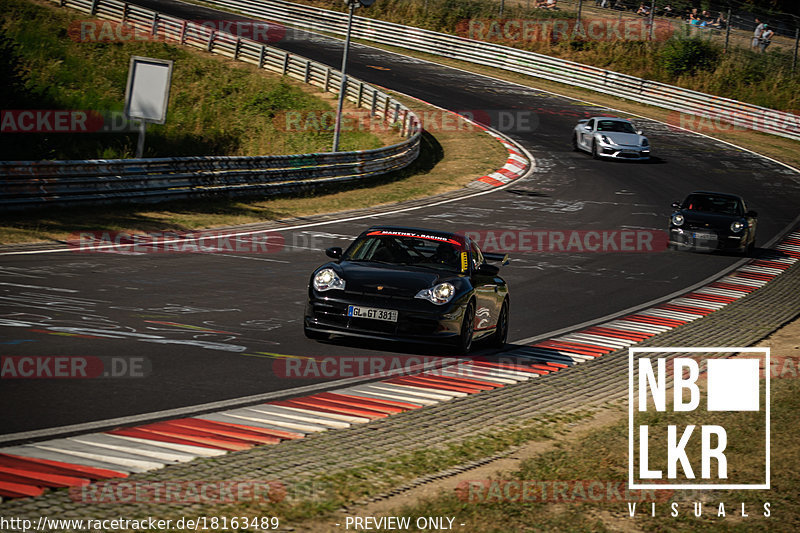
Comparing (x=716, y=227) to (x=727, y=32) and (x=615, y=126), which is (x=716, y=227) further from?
(x=727, y=32)

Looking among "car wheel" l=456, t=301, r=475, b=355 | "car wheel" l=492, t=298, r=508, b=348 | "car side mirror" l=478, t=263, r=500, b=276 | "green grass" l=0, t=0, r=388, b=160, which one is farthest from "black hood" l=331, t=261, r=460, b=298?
"green grass" l=0, t=0, r=388, b=160

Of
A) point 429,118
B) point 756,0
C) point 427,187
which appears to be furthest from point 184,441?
point 756,0

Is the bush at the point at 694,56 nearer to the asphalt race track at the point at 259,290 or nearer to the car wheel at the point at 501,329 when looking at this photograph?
the asphalt race track at the point at 259,290

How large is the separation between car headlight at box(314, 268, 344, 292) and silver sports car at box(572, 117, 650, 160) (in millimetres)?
28181

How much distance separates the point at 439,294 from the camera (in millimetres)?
10797

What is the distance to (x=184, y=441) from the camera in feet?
22.3

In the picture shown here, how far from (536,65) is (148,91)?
3636cm

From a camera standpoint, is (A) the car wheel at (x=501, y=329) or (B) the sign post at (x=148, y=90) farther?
(B) the sign post at (x=148, y=90)

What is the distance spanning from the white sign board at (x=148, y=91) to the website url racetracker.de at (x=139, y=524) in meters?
19.8

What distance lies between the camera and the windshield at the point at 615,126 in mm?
37938

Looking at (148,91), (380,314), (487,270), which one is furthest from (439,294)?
(148,91)

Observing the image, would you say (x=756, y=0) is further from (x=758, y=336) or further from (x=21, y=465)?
(x=21, y=465)

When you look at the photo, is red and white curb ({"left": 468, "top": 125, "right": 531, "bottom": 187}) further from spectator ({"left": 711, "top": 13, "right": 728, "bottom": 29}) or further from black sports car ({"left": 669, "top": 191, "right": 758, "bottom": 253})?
spectator ({"left": 711, "top": 13, "right": 728, "bottom": 29})

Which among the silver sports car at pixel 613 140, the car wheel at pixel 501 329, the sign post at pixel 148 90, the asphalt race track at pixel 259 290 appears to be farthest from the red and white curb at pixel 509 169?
the car wheel at pixel 501 329
